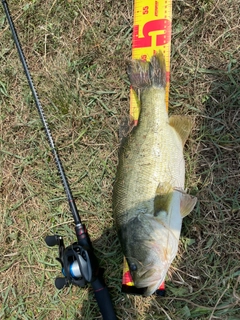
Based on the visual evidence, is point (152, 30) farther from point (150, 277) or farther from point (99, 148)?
point (150, 277)

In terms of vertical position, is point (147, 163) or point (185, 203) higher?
point (147, 163)

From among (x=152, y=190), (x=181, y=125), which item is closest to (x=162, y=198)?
(x=152, y=190)

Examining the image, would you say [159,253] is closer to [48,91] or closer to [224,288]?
[224,288]

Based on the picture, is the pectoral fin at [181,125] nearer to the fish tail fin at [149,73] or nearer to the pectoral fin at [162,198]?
the fish tail fin at [149,73]

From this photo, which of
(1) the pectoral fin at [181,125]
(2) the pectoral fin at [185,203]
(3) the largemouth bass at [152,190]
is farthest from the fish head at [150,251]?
(1) the pectoral fin at [181,125]

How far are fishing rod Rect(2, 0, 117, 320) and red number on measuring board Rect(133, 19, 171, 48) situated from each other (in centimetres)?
107

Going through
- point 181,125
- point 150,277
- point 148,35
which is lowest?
point 150,277

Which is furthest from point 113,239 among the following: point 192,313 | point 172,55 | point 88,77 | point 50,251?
point 172,55

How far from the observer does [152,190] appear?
8.23 feet

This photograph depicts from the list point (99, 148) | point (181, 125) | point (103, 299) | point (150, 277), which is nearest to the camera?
point (150, 277)

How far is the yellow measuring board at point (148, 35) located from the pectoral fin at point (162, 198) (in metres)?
0.70

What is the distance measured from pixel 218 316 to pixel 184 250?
598mm

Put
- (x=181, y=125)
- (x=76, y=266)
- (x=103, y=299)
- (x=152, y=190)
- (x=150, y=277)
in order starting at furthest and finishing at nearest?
(x=103, y=299) → (x=181, y=125) → (x=76, y=266) → (x=152, y=190) → (x=150, y=277)

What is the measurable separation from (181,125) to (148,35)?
0.92 metres
